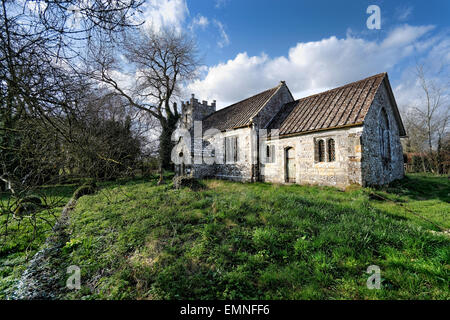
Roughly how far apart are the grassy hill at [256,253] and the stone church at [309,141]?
15.1 feet

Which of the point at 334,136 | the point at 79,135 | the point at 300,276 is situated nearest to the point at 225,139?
the point at 334,136

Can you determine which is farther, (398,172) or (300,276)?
(398,172)

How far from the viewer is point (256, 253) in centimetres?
393

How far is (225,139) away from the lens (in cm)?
1689

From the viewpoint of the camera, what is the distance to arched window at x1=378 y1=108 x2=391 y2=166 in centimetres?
1182

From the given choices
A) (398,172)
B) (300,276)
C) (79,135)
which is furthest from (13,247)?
(398,172)

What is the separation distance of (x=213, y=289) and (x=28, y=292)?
3.47m

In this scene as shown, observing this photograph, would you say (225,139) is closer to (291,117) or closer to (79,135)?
(291,117)

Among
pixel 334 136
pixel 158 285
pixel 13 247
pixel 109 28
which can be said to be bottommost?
pixel 13 247

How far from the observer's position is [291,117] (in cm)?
1377
